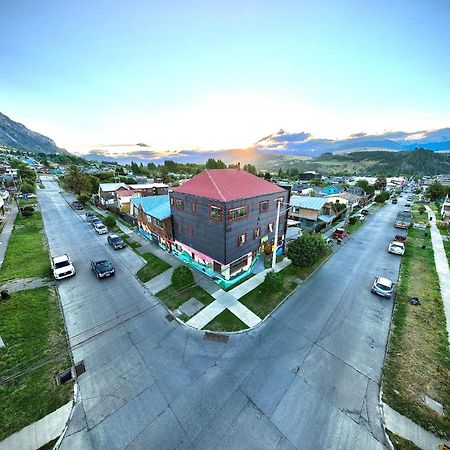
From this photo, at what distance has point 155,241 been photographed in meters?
32.5

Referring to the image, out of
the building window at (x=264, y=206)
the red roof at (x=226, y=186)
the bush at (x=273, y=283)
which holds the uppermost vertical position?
the red roof at (x=226, y=186)

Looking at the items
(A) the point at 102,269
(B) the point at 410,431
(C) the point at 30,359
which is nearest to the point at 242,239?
(A) the point at 102,269

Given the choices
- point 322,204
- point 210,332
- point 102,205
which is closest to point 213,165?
point 102,205

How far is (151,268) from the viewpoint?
82.6 feet

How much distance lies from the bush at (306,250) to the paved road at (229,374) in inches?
119

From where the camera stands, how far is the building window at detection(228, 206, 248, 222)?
797 inches

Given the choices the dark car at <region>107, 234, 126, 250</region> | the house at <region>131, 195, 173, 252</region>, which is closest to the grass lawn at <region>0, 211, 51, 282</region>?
the dark car at <region>107, 234, 126, 250</region>

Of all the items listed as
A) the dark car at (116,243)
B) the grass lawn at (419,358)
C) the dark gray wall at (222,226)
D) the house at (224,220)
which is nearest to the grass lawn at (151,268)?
the house at (224,220)

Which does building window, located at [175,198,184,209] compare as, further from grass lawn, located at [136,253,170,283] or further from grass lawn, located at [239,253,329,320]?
grass lawn, located at [239,253,329,320]

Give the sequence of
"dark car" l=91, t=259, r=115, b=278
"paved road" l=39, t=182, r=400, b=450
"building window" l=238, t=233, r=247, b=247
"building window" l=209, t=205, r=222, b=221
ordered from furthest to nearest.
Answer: "dark car" l=91, t=259, r=115, b=278
"building window" l=238, t=233, r=247, b=247
"building window" l=209, t=205, r=222, b=221
"paved road" l=39, t=182, r=400, b=450

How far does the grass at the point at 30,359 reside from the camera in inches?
423

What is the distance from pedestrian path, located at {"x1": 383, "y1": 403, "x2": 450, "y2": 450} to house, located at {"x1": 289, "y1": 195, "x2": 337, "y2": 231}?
3137 cm

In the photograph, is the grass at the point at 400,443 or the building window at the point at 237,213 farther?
the building window at the point at 237,213

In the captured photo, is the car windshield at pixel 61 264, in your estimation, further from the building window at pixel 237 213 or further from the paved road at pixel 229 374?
the building window at pixel 237 213
